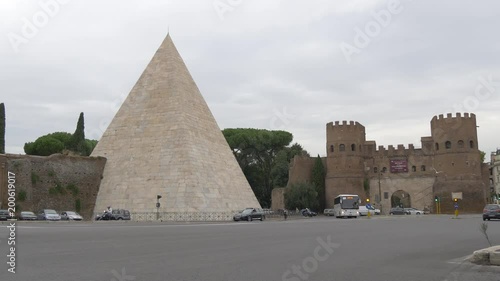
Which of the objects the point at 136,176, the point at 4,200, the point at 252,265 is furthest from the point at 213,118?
the point at 252,265

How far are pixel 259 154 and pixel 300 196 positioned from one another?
13345 mm

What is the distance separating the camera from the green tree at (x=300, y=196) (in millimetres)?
51906

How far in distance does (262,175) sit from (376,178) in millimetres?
14997

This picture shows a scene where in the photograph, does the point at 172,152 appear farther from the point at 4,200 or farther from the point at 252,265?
the point at 252,265

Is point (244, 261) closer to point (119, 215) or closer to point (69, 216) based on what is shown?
point (119, 215)

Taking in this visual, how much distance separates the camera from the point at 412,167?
53.6 meters

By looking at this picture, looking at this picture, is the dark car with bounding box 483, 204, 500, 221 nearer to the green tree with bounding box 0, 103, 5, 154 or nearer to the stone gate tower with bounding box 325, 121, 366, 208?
the stone gate tower with bounding box 325, 121, 366, 208

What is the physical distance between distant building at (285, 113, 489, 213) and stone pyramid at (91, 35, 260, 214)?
21.6 metres

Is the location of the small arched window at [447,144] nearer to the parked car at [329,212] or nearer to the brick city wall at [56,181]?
the parked car at [329,212]

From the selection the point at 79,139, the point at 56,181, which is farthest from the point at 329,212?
the point at 56,181

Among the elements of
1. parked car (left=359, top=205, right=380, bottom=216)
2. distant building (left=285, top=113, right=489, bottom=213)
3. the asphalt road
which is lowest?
the asphalt road

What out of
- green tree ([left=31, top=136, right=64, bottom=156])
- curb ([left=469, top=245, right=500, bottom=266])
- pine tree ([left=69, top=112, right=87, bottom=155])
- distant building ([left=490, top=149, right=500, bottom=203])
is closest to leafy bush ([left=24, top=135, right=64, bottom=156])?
green tree ([left=31, top=136, right=64, bottom=156])

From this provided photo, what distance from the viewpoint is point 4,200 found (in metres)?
32.1

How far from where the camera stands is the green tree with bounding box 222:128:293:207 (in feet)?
206
